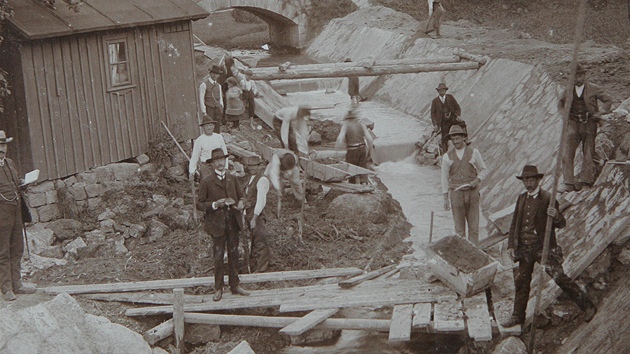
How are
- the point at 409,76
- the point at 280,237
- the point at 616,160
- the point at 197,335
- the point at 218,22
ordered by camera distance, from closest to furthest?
1. the point at 197,335
2. the point at 616,160
3. the point at 280,237
4. the point at 409,76
5. the point at 218,22

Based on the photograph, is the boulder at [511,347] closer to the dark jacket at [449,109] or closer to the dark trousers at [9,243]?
the dark trousers at [9,243]

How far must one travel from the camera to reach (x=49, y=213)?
1349 centimetres

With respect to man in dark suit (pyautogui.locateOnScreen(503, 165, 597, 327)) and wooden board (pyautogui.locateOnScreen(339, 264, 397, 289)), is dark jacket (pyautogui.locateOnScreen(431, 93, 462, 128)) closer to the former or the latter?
wooden board (pyautogui.locateOnScreen(339, 264, 397, 289))

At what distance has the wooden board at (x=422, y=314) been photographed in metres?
8.80

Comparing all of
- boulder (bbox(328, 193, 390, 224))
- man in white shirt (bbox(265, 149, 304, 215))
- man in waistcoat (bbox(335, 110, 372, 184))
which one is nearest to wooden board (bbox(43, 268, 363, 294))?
man in white shirt (bbox(265, 149, 304, 215))

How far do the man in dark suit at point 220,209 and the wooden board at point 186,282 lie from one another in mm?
656

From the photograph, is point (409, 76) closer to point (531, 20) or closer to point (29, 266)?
point (531, 20)

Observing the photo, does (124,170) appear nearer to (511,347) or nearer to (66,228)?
(66,228)

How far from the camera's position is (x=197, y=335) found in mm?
9922

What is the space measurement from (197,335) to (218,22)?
35.0 m

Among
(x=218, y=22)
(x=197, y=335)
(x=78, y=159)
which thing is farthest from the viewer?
(x=218, y=22)

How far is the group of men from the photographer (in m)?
8.70

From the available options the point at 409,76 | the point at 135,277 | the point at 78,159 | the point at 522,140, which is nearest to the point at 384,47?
the point at 409,76

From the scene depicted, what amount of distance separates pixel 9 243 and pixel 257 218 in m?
3.31
